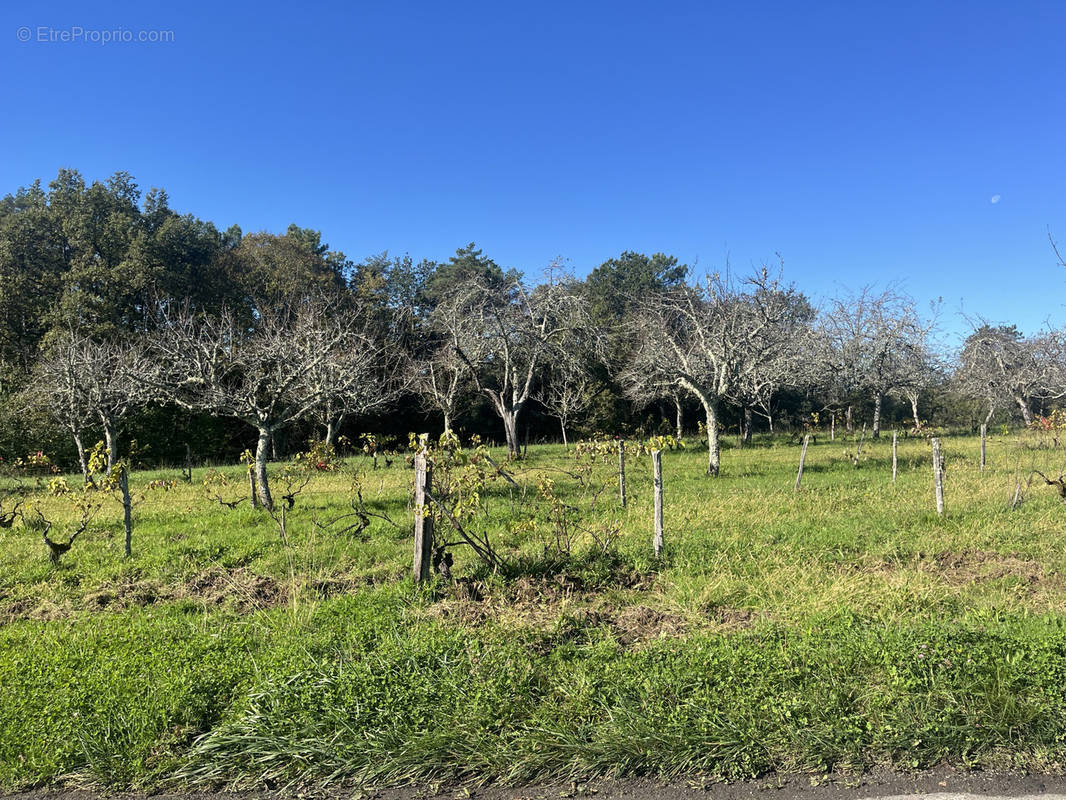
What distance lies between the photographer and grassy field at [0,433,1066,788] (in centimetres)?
353

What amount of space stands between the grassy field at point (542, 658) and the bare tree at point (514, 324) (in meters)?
13.0

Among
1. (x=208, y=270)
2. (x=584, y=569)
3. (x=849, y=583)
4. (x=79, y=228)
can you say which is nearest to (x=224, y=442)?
(x=208, y=270)

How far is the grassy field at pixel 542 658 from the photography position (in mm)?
3533

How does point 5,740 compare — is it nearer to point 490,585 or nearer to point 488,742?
point 488,742

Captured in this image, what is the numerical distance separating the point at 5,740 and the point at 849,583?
6551mm

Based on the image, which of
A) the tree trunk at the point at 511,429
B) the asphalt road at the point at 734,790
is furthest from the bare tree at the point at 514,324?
→ the asphalt road at the point at 734,790

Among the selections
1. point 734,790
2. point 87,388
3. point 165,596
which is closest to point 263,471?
point 165,596

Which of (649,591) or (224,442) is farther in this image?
(224,442)

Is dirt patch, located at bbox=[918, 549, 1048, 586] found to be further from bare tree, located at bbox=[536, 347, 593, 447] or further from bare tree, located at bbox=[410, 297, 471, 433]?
bare tree, located at bbox=[536, 347, 593, 447]

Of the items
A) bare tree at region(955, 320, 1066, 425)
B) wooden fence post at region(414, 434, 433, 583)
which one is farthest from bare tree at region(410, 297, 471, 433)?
bare tree at region(955, 320, 1066, 425)

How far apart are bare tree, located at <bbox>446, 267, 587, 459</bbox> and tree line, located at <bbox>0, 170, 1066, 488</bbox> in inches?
3.6

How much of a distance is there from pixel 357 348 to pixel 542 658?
60.4 ft

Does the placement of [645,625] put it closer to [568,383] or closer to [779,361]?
[779,361]

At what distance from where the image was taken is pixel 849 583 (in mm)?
5816
